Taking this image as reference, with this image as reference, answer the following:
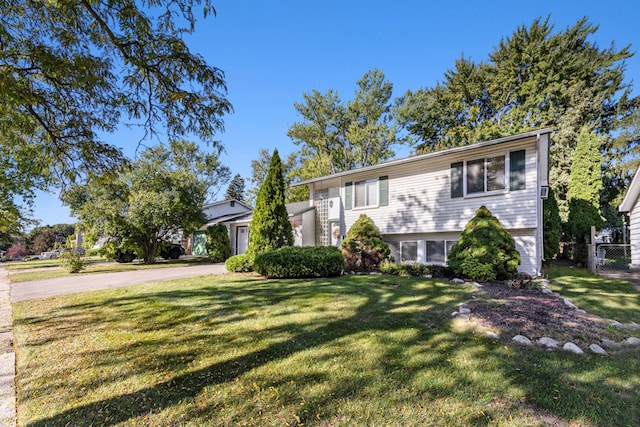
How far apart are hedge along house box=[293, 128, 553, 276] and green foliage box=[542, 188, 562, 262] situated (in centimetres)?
275

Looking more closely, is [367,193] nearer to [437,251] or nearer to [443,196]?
[443,196]

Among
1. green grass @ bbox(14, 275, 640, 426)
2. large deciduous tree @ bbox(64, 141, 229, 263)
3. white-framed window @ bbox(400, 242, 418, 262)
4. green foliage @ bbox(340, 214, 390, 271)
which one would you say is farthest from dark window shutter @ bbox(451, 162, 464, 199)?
large deciduous tree @ bbox(64, 141, 229, 263)

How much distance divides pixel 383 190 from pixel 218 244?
10419 millimetres

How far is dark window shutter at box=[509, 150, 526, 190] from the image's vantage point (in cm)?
947

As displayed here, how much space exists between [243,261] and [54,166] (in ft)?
20.3

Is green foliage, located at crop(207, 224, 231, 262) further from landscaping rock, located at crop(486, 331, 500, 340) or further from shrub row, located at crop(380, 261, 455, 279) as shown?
landscaping rock, located at crop(486, 331, 500, 340)

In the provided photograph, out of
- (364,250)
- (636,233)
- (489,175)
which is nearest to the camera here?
(636,233)

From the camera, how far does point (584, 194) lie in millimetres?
15367

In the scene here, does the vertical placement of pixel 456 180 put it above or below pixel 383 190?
above

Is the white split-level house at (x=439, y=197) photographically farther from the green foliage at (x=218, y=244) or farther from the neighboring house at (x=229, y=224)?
the neighboring house at (x=229, y=224)

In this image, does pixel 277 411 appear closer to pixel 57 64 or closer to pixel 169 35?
pixel 169 35

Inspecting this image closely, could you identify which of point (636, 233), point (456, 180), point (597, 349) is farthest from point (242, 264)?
point (636, 233)

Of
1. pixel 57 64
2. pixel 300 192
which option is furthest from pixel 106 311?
pixel 300 192

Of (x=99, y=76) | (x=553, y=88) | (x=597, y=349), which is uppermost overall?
(x=553, y=88)
